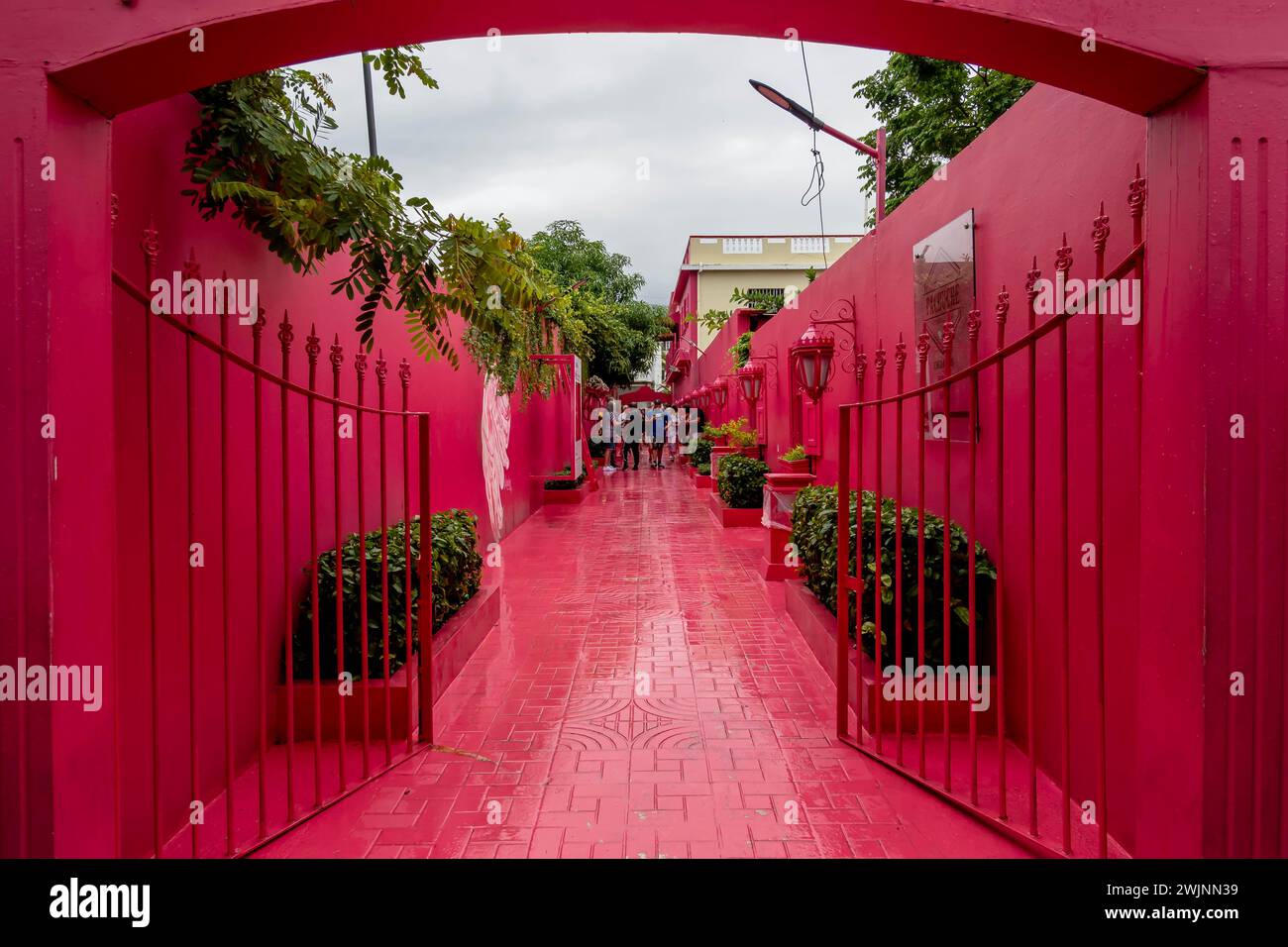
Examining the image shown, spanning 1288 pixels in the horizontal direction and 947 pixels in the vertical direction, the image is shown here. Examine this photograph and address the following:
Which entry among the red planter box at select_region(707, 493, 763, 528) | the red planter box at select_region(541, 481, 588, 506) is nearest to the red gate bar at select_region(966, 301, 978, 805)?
the red planter box at select_region(707, 493, 763, 528)

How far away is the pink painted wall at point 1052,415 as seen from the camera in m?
2.74

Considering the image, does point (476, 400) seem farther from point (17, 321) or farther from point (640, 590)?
point (17, 321)

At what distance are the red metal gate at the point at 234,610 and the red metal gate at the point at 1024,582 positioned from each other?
232cm

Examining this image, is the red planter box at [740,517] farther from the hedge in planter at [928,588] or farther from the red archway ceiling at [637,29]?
the red archway ceiling at [637,29]

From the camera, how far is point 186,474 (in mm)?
2975

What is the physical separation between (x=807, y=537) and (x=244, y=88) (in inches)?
175

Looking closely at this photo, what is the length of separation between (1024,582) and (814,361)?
3957 millimetres

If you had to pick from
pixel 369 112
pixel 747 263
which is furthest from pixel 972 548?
pixel 747 263

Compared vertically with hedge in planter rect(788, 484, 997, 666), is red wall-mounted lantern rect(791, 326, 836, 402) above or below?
above

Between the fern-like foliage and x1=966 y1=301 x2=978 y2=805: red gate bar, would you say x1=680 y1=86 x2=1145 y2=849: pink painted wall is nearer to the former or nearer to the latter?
x1=966 y1=301 x2=978 y2=805: red gate bar

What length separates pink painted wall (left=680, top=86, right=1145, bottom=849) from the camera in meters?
2.74

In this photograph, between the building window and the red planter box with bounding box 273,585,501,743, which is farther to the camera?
the building window

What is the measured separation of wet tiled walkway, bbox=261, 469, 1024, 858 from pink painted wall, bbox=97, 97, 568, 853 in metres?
0.69
